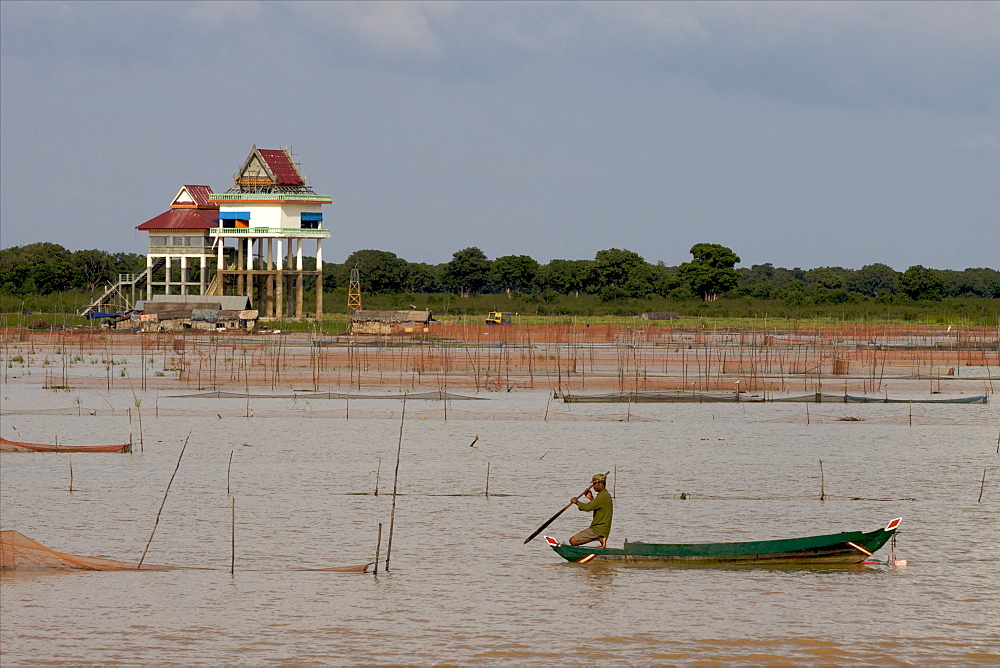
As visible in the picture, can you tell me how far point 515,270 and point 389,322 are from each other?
5713 cm

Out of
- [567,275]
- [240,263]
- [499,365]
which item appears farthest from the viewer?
[567,275]

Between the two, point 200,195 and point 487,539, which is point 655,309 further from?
point 487,539

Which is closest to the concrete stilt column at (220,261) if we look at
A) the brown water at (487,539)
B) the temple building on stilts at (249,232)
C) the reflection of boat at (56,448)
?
the temple building on stilts at (249,232)

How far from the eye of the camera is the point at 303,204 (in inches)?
3236

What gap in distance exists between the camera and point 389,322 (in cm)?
7256

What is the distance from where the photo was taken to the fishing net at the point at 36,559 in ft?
43.1

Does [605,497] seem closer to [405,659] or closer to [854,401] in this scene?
[405,659]

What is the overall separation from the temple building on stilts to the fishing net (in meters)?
66.8

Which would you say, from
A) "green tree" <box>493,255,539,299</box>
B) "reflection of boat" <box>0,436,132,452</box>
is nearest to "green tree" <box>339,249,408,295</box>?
"green tree" <box>493,255,539,299</box>

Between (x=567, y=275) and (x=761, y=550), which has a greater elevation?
(x=567, y=275)

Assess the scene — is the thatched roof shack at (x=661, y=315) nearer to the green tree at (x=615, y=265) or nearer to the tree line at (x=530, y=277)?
the tree line at (x=530, y=277)

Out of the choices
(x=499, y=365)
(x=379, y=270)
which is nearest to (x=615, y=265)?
(x=379, y=270)

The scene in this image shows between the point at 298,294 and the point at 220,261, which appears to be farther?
the point at 298,294

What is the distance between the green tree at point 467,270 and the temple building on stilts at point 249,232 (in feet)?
149
